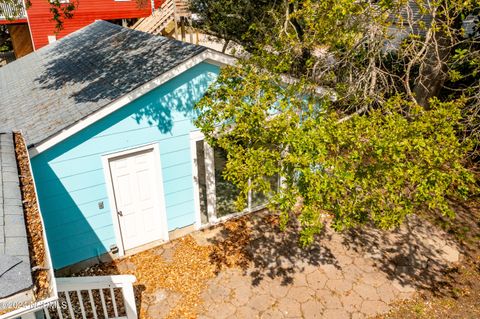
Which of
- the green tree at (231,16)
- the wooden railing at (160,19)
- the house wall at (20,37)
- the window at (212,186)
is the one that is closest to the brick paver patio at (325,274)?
the window at (212,186)

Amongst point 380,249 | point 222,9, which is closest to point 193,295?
point 380,249

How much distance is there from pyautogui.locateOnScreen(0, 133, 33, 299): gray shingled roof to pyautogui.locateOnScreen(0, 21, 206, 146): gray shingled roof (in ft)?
4.47

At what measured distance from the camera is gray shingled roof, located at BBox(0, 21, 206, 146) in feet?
21.7

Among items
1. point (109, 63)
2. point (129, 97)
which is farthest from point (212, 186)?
point (109, 63)

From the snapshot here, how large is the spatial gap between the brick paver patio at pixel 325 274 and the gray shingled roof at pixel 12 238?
3.58 meters

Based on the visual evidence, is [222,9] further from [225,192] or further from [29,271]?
[29,271]

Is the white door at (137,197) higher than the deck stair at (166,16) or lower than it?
lower

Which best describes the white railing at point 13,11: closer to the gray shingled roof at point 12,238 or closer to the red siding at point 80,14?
the red siding at point 80,14

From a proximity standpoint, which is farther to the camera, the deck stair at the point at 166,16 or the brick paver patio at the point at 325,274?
the deck stair at the point at 166,16

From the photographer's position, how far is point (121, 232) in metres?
7.73

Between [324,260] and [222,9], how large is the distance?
Answer: 1519cm

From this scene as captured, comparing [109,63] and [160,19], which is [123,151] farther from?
[160,19]

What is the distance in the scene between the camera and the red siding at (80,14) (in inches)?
882

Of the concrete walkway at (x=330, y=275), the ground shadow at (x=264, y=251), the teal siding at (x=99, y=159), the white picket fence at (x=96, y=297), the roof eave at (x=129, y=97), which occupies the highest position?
the roof eave at (x=129, y=97)
